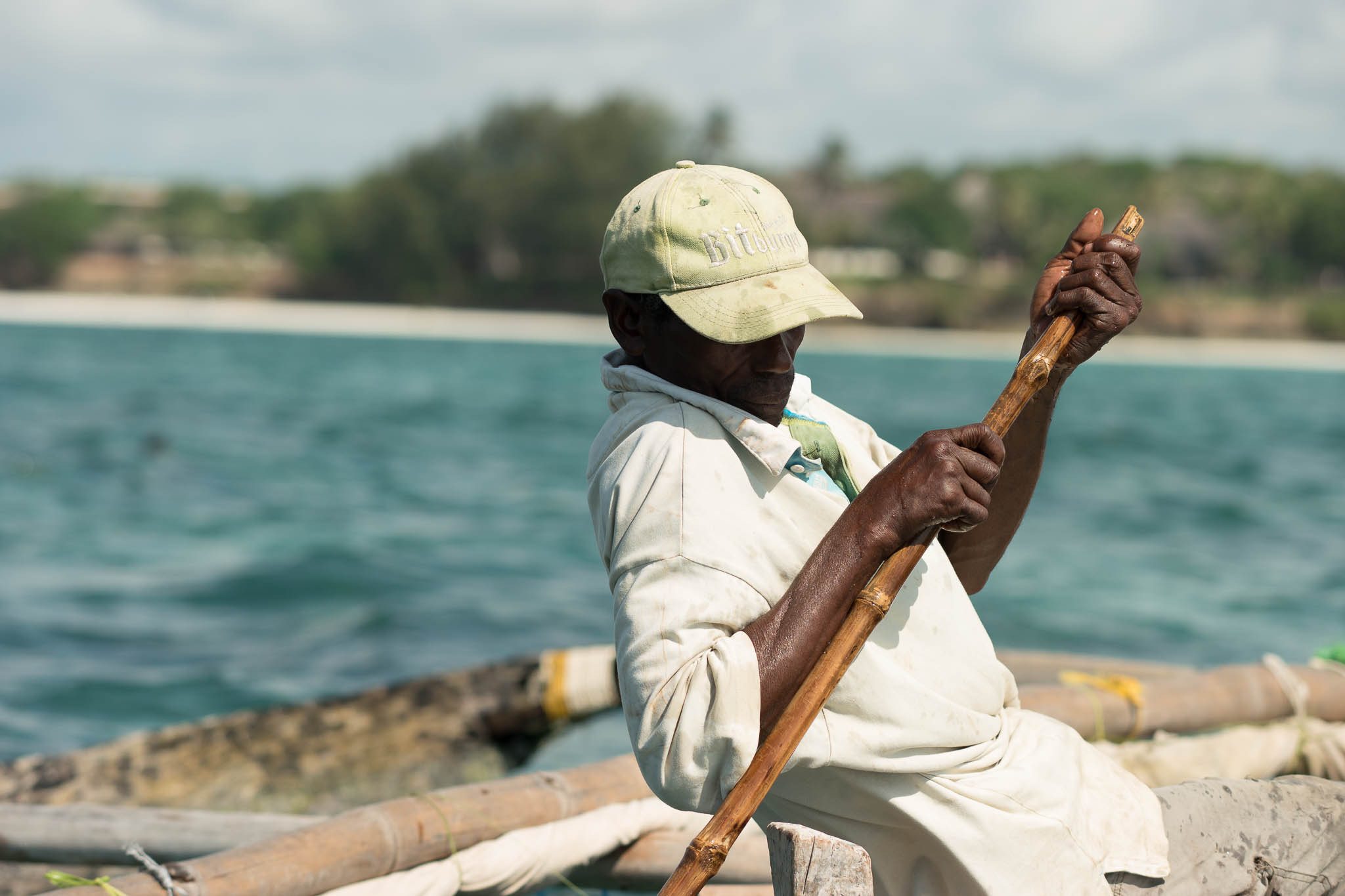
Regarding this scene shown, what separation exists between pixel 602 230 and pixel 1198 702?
59.4 metres

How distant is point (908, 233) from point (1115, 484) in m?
62.3

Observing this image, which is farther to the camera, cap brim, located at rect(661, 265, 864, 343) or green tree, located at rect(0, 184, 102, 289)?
green tree, located at rect(0, 184, 102, 289)

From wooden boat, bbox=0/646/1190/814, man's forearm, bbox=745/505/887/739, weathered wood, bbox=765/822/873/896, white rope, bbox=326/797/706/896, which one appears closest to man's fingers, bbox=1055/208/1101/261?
man's forearm, bbox=745/505/887/739

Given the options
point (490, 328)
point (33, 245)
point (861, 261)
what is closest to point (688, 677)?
point (490, 328)

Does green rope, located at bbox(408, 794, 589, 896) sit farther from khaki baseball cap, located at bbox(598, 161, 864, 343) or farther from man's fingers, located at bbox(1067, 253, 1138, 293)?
man's fingers, located at bbox(1067, 253, 1138, 293)

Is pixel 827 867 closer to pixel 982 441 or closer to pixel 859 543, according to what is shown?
pixel 859 543

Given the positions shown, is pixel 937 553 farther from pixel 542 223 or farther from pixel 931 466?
pixel 542 223

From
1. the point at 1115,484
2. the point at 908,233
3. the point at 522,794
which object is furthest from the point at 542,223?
the point at 522,794

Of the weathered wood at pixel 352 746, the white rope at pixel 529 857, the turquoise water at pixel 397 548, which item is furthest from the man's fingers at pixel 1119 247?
the turquoise water at pixel 397 548

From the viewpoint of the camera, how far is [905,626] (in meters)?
1.82

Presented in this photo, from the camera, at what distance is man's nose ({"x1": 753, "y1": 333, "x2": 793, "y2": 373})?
179 cm

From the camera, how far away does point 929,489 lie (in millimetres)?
1671

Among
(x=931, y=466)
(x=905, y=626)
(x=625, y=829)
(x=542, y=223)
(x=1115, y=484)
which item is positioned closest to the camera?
(x=931, y=466)

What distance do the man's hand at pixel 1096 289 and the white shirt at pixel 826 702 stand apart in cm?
42
